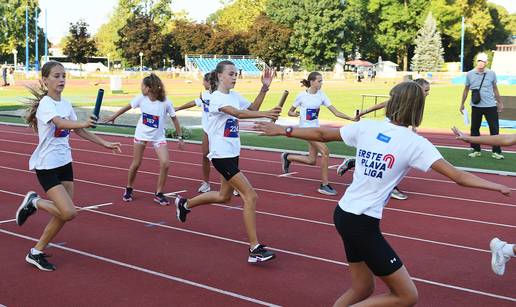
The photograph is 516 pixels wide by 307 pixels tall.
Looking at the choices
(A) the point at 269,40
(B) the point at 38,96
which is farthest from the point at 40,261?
(A) the point at 269,40

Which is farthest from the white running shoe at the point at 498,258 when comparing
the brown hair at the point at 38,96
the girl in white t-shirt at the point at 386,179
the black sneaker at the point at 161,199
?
the black sneaker at the point at 161,199

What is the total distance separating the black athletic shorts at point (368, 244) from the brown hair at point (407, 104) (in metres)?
0.64

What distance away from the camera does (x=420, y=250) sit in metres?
6.61

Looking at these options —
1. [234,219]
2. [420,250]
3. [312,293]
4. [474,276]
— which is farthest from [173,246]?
[474,276]

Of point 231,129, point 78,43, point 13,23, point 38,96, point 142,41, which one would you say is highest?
point 13,23

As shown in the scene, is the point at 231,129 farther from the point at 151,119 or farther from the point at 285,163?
the point at 285,163

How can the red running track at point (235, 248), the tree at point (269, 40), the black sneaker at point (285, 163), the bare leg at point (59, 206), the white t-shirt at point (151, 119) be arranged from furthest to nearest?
1. the tree at point (269, 40)
2. the black sneaker at point (285, 163)
3. the white t-shirt at point (151, 119)
4. the bare leg at point (59, 206)
5. the red running track at point (235, 248)

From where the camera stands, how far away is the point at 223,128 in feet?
20.9

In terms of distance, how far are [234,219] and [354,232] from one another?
171 inches

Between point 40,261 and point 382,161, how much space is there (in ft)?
11.9

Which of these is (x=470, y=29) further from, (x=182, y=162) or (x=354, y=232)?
(x=354, y=232)

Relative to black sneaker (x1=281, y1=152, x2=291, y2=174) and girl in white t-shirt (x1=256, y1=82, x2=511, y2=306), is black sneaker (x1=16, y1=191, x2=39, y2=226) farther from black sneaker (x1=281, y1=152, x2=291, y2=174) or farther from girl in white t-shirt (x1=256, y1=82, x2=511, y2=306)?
black sneaker (x1=281, y1=152, x2=291, y2=174)

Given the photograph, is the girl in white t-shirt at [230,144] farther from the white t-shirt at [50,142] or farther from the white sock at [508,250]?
the white sock at [508,250]

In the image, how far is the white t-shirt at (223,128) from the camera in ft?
20.6
